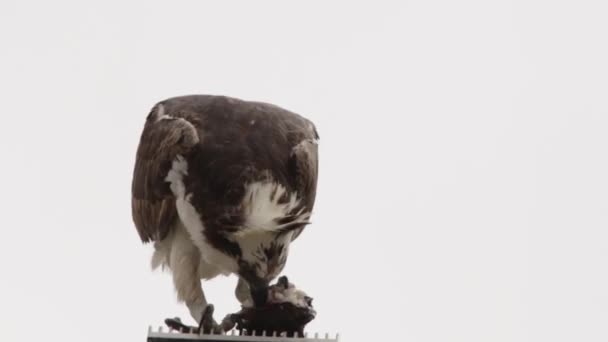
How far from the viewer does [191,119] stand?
798 centimetres

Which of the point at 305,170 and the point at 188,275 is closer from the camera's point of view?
the point at 188,275

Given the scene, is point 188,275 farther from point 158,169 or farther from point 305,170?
point 305,170

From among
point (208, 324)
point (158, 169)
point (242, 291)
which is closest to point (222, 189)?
point (158, 169)

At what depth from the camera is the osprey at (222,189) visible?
7.23 meters

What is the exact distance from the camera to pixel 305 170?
25.8 feet

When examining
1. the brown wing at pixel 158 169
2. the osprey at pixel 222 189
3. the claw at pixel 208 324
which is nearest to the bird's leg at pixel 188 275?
the osprey at pixel 222 189

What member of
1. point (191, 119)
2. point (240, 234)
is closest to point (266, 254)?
point (240, 234)

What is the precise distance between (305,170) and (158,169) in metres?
0.97

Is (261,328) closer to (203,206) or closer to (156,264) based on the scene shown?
(203,206)

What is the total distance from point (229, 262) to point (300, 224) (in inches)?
19.9

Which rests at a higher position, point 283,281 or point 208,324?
point 283,281

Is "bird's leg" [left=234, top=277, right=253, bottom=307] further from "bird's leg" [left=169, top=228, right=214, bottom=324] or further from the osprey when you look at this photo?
"bird's leg" [left=169, top=228, right=214, bottom=324]

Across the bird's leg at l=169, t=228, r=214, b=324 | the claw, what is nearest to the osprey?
the bird's leg at l=169, t=228, r=214, b=324

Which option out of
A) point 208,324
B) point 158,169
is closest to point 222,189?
point 158,169
